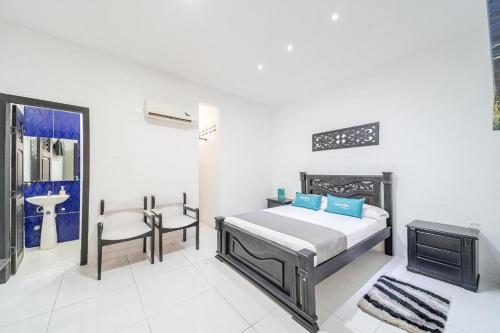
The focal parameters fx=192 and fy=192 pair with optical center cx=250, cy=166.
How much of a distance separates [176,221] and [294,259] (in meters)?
1.97

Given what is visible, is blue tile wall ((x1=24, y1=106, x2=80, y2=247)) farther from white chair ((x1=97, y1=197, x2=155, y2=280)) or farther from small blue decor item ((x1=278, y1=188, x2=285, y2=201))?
small blue decor item ((x1=278, y1=188, x2=285, y2=201))

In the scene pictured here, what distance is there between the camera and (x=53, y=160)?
288cm

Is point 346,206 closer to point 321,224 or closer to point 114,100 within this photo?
point 321,224

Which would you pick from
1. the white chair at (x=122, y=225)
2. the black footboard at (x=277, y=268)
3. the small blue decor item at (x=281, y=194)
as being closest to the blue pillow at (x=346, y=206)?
the small blue decor item at (x=281, y=194)

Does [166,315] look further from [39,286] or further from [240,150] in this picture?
[240,150]

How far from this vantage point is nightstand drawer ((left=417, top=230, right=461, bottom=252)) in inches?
85.2

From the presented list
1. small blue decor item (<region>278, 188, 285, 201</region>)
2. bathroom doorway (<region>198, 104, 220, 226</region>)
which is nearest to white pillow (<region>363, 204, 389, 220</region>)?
small blue decor item (<region>278, 188, 285, 201</region>)

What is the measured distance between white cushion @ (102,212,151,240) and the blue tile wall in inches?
27.6

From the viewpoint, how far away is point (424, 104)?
106 inches

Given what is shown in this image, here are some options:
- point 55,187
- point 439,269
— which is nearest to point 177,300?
point 55,187

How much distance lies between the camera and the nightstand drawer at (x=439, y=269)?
7.04 ft

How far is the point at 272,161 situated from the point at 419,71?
3.20m

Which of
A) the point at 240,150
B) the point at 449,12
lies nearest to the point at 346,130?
the point at 449,12

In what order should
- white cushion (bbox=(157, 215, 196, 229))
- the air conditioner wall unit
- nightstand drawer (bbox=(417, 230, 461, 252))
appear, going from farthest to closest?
the air conditioner wall unit → white cushion (bbox=(157, 215, 196, 229)) → nightstand drawer (bbox=(417, 230, 461, 252))
